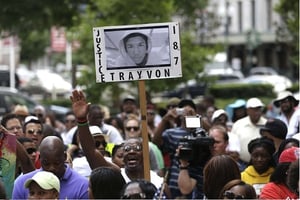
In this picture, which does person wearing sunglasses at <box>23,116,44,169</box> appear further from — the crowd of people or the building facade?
the building facade

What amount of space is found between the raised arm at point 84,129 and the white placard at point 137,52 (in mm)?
313

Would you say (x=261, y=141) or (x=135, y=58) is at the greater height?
(x=135, y=58)

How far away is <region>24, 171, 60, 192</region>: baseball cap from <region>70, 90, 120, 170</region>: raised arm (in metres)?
1.17

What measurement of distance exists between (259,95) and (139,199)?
1055 inches

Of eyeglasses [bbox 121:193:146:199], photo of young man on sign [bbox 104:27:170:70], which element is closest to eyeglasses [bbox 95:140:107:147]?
photo of young man on sign [bbox 104:27:170:70]

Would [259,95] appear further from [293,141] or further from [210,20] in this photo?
[293,141]

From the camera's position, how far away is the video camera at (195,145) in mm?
9680

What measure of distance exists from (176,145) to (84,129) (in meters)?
3.31

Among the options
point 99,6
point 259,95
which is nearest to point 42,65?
point 259,95

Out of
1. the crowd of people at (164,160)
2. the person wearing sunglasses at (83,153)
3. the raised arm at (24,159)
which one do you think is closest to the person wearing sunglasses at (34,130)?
the crowd of people at (164,160)

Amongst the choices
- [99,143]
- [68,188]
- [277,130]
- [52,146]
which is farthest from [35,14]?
[68,188]

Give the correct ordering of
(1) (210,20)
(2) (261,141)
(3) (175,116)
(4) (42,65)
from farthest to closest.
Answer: (4) (42,65)
(1) (210,20)
(3) (175,116)
(2) (261,141)

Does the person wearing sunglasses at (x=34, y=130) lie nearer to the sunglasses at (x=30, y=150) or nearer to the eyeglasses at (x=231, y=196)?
the sunglasses at (x=30, y=150)

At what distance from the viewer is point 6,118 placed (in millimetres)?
12359
